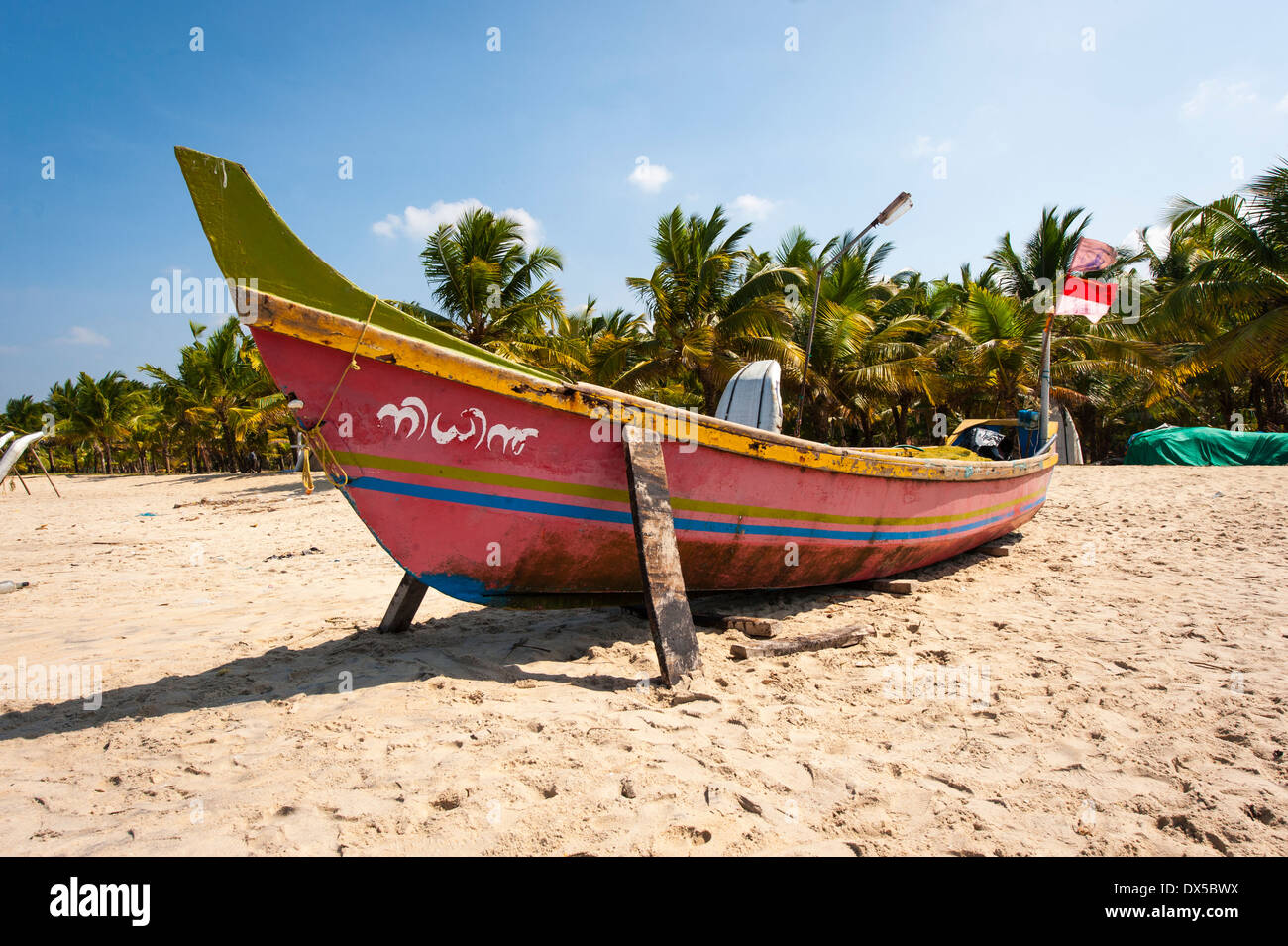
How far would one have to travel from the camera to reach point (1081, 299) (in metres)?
6.67

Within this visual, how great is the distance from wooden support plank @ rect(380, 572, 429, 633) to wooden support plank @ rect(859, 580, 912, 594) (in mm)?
3431

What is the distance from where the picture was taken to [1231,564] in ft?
17.1

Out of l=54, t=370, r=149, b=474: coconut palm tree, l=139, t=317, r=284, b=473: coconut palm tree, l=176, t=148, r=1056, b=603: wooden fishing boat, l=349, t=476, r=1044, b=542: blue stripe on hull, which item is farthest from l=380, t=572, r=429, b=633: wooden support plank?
l=54, t=370, r=149, b=474: coconut palm tree

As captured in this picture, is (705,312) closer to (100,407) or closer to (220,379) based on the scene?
(220,379)

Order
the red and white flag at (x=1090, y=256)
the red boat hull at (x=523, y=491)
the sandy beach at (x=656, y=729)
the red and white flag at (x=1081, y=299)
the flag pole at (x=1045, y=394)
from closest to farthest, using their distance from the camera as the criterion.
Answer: the sandy beach at (x=656, y=729)
the red boat hull at (x=523, y=491)
the red and white flag at (x=1081, y=299)
the red and white flag at (x=1090, y=256)
the flag pole at (x=1045, y=394)

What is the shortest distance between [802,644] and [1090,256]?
6258 millimetres

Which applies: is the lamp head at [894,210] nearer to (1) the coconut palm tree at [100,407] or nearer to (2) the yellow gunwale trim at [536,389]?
(2) the yellow gunwale trim at [536,389]

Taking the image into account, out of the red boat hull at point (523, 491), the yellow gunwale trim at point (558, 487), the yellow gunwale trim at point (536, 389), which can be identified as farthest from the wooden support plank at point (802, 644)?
the yellow gunwale trim at point (536, 389)

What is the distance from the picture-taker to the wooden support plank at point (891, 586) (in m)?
4.86

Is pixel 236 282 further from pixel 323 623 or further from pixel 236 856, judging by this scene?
pixel 323 623

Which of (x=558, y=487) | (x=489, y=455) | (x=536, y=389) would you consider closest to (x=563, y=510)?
(x=558, y=487)

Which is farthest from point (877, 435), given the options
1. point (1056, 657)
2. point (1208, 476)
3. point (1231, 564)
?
point (1056, 657)

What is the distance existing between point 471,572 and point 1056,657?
3.17 meters

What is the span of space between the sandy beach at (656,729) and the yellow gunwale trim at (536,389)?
3.63ft
